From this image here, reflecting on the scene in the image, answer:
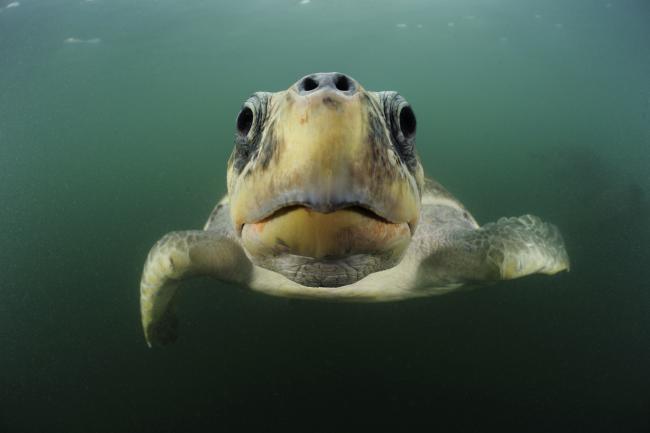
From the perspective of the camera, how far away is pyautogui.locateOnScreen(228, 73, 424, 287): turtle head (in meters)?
0.73

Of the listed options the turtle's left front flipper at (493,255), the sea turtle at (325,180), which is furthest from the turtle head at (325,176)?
the turtle's left front flipper at (493,255)

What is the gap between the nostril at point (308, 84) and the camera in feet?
2.64

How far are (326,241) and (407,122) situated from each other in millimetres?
453

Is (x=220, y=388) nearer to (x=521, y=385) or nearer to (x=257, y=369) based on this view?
(x=257, y=369)

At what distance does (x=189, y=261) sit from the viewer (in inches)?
80.9

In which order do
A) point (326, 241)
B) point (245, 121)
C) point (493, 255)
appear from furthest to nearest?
point (493, 255) → point (245, 121) → point (326, 241)

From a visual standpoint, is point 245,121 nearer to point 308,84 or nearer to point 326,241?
point 308,84

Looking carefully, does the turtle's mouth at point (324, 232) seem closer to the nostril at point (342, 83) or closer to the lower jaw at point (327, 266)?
the lower jaw at point (327, 266)

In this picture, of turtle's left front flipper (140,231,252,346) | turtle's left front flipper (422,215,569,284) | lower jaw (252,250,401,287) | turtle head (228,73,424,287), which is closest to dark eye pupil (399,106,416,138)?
turtle head (228,73,424,287)

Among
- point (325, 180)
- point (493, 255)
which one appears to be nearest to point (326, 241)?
point (325, 180)

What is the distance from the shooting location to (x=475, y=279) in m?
2.02

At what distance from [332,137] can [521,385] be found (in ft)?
11.3

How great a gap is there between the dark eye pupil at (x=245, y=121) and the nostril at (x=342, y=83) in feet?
0.90

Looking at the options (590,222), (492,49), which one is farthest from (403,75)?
(590,222)
